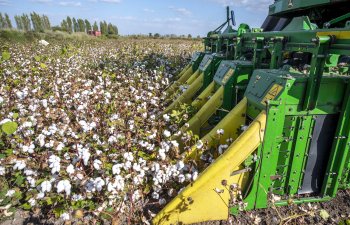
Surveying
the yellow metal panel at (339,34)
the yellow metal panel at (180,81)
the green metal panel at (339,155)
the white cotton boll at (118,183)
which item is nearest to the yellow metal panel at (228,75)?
the yellow metal panel at (339,34)

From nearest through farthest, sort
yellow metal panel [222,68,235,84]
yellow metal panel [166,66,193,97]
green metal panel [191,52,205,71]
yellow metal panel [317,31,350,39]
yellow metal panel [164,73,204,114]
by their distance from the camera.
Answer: yellow metal panel [317,31,350,39] < yellow metal panel [222,68,235,84] < yellow metal panel [164,73,204,114] < yellow metal panel [166,66,193,97] < green metal panel [191,52,205,71]

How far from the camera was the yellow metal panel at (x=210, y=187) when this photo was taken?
8.20ft

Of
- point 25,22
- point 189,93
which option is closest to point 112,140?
point 189,93

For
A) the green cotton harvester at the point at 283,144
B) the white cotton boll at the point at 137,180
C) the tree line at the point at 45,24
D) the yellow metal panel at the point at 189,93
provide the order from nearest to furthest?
the green cotton harvester at the point at 283,144 < the white cotton boll at the point at 137,180 < the yellow metal panel at the point at 189,93 < the tree line at the point at 45,24

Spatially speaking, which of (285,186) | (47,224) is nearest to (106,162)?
(47,224)

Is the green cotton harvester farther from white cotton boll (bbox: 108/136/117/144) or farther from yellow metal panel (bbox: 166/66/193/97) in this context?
yellow metal panel (bbox: 166/66/193/97)

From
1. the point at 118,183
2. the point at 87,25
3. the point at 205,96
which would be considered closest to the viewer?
Result: the point at 118,183

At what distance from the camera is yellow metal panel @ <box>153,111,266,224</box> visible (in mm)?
2498

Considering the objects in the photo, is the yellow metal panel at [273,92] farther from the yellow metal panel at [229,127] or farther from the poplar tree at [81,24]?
the poplar tree at [81,24]

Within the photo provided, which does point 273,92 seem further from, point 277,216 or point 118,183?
point 118,183

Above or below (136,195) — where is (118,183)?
above

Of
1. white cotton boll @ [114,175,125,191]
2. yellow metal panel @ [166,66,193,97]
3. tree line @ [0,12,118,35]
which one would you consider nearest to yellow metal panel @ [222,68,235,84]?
white cotton boll @ [114,175,125,191]

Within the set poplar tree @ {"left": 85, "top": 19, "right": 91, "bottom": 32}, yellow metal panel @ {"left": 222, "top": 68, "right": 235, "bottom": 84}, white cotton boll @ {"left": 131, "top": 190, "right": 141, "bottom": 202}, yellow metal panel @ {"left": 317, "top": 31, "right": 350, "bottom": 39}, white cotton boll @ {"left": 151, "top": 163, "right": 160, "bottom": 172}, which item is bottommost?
white cotton boll @ {"left": 131, "top": 190, "right": 141, "bottom": 202}

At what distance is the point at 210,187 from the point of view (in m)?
2.53
